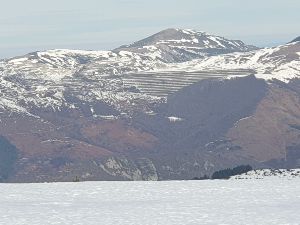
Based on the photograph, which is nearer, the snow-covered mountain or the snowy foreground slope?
the snowy foreground slope

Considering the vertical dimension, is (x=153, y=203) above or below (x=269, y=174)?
above

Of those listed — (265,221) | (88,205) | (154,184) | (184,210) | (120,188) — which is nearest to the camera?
(265,221)

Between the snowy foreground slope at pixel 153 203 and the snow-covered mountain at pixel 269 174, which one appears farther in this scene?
the snow-covered mountain at pixel 269 174

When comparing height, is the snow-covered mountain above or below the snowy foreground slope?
below

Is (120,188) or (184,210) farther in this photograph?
(120,188)

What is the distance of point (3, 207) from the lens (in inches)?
2244

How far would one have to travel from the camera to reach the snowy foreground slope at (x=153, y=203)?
5016 cm

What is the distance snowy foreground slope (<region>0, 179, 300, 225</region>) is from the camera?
50.2m

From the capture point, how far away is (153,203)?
59.5m

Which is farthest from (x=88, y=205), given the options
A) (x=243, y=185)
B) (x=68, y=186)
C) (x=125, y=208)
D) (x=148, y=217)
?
(x=243, y=185)

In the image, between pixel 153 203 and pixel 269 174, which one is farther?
pixel 269 174

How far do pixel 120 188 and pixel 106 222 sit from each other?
72.8 ft

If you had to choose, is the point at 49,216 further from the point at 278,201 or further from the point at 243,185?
the point at 243,185

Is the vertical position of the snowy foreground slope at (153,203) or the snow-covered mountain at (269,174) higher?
the snowy foreground slope at (153,203)
